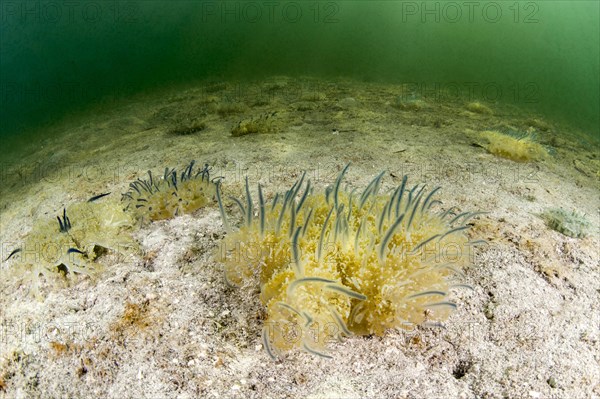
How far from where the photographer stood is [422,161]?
6148 mm

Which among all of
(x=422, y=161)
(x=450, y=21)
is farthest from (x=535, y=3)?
(x=422, y=161)

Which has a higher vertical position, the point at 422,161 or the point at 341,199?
the point at 341,199

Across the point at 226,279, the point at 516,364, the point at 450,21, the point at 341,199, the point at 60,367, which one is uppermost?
the point at 450,21

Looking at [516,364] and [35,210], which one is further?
[35,210]

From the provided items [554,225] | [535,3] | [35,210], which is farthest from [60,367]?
[535,3]

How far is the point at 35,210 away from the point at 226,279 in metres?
4.68

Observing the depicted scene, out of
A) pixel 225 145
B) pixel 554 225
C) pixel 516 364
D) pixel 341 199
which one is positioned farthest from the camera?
pixel 225 145

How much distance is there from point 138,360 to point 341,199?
87.6 inches

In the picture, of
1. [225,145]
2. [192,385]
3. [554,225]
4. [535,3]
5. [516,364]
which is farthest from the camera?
[535,3]

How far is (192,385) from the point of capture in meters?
2.27

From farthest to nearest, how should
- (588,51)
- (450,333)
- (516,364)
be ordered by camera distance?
1. (588,51)
2. (450,333)
3. (516,364)

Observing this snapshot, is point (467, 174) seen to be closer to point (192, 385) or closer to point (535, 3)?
point (192, 385)

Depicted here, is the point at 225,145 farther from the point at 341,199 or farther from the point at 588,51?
the point at 588,51

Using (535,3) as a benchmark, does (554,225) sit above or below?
below
